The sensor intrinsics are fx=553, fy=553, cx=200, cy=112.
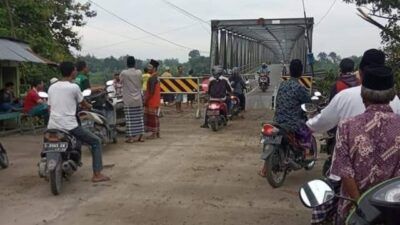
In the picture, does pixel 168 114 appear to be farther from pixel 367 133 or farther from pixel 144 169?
pixel 367 133

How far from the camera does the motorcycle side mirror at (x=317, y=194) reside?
2568 millimetres

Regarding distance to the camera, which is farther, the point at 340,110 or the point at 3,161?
the point at 3,161

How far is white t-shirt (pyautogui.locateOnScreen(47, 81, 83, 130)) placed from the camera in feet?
21.8

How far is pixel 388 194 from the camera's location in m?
2.28

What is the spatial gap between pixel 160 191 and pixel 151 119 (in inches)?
185

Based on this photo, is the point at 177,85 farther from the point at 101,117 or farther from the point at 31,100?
the point at 101,117

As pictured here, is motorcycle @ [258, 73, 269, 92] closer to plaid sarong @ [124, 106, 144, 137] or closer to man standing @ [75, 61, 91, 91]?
plaid sarong @ [124, 106, 144, 137]

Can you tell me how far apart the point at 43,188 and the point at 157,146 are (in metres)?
3.51

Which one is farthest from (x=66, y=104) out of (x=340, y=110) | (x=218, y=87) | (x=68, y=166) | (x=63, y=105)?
(x=218, y=87)

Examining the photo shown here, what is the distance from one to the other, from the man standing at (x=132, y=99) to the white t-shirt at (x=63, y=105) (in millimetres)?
3722

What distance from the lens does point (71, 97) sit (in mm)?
6688

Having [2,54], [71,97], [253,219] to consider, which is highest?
[2,54]

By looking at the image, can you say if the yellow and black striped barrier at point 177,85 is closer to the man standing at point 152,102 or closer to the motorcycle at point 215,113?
the motorcycle at point 215,113

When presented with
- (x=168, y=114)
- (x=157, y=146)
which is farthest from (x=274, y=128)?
(x=168, y=114)
